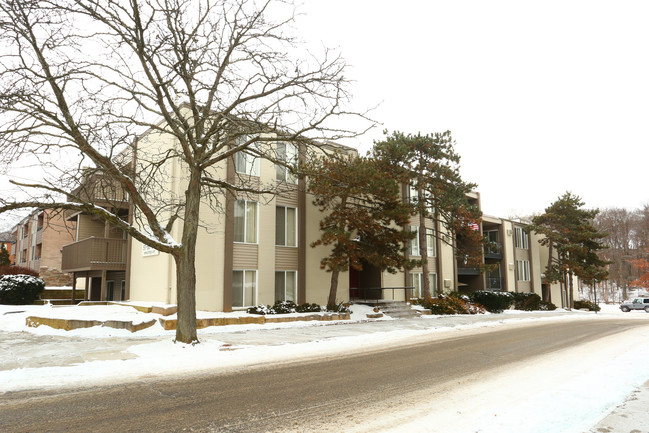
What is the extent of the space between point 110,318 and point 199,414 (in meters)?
9.57

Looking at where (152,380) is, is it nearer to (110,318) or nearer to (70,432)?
(70,432)

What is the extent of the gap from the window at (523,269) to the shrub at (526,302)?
462 centimetres

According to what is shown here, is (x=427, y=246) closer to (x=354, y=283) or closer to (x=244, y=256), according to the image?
(x=354, y=283)

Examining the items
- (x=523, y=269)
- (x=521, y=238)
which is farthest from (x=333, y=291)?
→ (x=521, y=238)

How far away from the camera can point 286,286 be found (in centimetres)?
1908

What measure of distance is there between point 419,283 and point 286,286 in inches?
447

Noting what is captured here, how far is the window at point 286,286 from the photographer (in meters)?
18.8

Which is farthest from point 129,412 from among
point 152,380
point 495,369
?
point 495,369

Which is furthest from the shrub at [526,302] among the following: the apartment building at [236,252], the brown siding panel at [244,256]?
the brown siding panel at [244,256]

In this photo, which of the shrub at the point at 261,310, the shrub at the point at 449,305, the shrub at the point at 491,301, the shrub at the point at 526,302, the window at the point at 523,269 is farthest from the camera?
the window at the point at 523,269

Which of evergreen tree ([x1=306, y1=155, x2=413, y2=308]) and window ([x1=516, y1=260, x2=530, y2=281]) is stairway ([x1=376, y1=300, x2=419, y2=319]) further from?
window ([x1=516, y1=260, x2=530, y2=281])

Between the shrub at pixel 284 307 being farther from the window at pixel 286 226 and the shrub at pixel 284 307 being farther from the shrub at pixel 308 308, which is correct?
the window at pixel 286 226

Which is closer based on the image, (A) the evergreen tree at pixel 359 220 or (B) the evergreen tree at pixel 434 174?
(A) the evergreen tree at pixel 359 220

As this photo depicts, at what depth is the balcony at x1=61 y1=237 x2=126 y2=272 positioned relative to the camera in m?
18.9
